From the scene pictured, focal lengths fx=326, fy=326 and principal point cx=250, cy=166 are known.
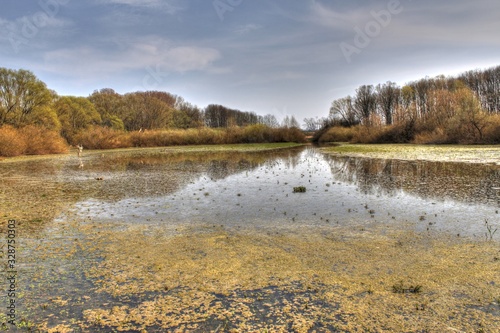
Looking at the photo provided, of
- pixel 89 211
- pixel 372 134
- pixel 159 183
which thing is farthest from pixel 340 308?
pixel 372 134

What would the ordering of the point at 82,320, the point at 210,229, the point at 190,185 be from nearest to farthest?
1. the point at 82,320
2. the point at 210,229
3. the point at 190,185

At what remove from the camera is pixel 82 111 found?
60594mm

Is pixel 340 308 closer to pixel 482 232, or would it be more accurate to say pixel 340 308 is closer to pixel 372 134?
pixel 482 232

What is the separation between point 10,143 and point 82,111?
2798 cm

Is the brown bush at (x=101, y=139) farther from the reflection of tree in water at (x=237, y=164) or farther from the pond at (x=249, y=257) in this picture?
the pond at (x=249, y=257)

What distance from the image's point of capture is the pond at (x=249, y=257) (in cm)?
419

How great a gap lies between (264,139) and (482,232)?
53.1 m

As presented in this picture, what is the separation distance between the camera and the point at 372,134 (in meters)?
54.2

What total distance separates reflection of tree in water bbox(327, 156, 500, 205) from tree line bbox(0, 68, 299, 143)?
46.2m

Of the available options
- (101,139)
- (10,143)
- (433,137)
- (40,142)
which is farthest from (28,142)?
(433,137)

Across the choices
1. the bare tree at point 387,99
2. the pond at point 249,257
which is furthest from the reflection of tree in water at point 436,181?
the bare tree at point 387,99

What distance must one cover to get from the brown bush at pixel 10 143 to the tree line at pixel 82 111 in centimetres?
1097

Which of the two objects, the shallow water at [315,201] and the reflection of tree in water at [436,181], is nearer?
the shallow water at [315,201]

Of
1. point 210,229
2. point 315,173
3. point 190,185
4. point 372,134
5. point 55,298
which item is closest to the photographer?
point 55,298
